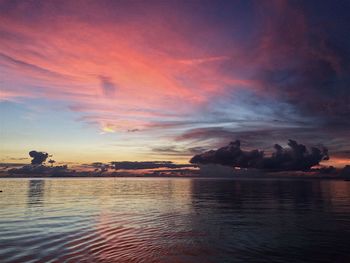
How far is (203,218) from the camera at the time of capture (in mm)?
50688

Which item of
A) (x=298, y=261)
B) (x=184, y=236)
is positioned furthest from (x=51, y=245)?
(x=298, y=261)

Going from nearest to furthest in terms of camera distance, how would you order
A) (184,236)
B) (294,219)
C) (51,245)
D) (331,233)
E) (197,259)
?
(197,259) → (51,245) → (184,236) → (331,233) → (294,219)

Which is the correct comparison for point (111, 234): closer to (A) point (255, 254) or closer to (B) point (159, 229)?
(B) point (159, 229)

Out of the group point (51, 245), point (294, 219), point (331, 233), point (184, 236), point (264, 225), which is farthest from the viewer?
point (294, 219)

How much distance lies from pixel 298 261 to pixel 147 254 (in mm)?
12910

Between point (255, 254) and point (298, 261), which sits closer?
point (298, 261)

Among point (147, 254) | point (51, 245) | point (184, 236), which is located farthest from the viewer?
point (184, 236)

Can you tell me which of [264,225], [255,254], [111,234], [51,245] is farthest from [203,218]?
[51,245]

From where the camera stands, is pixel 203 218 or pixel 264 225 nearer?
pixel 264 225

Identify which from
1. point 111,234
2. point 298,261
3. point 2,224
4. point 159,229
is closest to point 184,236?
point 159,229

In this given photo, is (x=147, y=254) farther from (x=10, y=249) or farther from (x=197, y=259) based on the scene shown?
(x=10, y=249)

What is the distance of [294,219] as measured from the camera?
164ft

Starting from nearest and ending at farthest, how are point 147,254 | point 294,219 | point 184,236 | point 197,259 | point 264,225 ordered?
point 197,259 < point 147,254 < point 184,236 < point 264,225 < point 294,219

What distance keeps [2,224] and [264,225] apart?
124 ft
